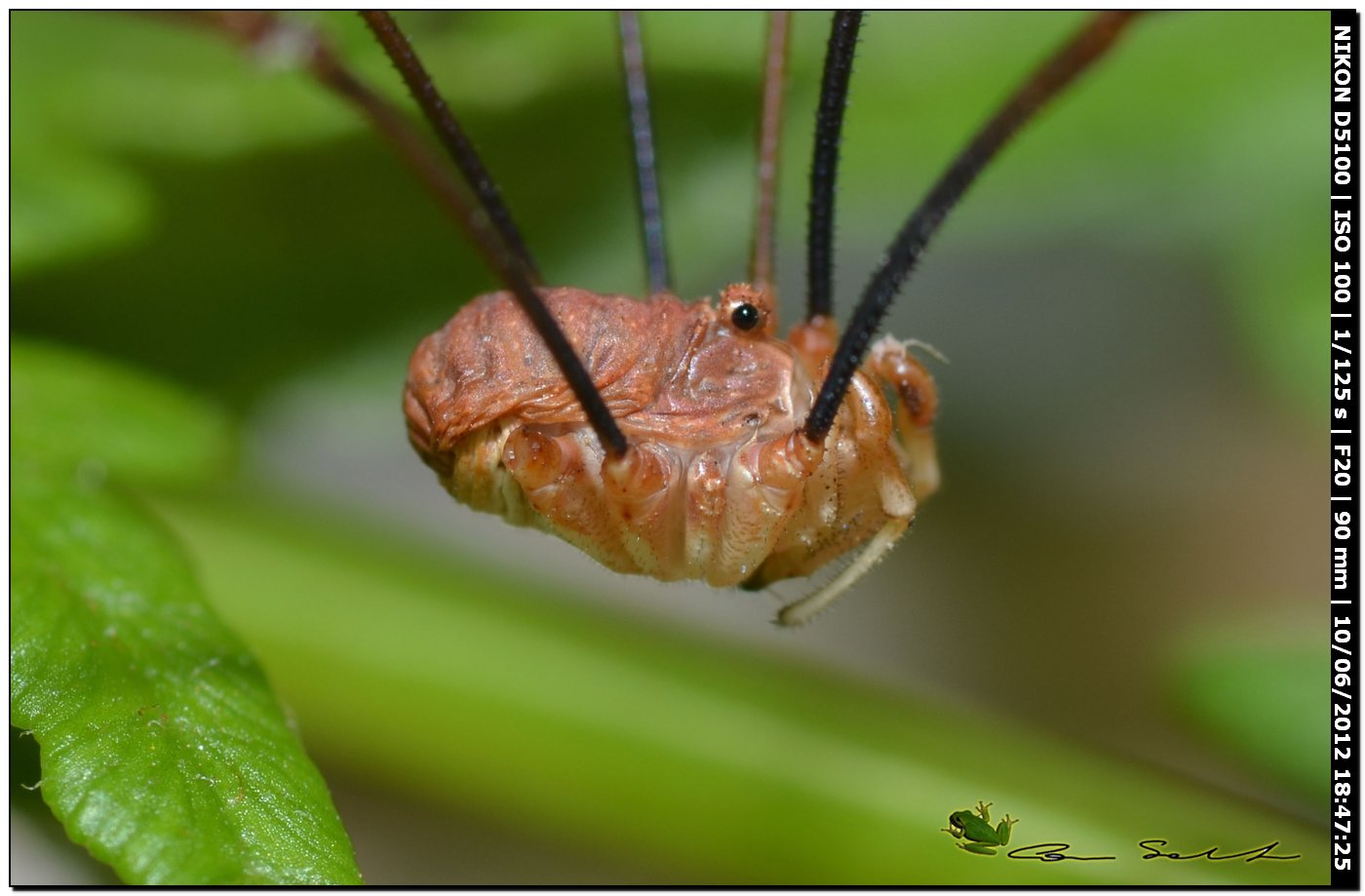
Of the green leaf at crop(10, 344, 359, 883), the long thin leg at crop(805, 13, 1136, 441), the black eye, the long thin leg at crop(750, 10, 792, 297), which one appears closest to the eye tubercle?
the black eye

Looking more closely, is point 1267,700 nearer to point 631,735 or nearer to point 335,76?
point 631,735

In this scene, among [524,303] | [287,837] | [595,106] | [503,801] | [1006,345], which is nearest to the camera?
[287,837]

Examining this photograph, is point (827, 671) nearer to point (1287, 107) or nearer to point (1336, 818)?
point (1336, 818)

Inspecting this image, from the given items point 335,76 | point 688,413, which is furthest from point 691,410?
point 335,76

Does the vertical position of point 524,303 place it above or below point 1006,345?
below

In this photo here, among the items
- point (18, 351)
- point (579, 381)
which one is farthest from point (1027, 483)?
point (18, 351)

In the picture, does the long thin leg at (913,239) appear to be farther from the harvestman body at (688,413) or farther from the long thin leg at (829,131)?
the long thin leg at (829,131)

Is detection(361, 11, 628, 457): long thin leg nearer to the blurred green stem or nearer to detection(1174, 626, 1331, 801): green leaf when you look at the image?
the blurred green stem
